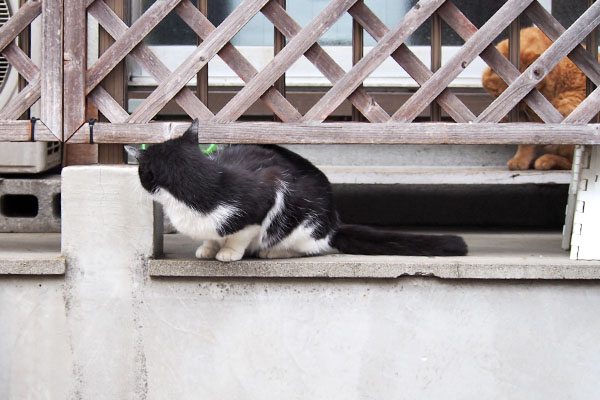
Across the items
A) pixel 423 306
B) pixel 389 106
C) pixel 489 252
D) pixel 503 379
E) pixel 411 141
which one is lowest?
pixel 503 379

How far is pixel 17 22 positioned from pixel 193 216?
118 cm

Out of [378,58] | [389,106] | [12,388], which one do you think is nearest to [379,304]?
[378,58]

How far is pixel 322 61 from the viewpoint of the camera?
2672 mm

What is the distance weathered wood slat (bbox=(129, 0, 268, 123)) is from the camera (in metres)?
2.61

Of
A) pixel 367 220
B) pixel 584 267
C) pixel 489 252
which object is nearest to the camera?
pixel 584 267

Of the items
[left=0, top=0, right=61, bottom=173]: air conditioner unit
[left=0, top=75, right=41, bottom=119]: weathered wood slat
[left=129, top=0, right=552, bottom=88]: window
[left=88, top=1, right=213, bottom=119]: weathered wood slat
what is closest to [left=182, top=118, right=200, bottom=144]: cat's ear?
[left=88, top=1, right=213, bottom=119]: weathered wood slat

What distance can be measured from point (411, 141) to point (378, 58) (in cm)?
37

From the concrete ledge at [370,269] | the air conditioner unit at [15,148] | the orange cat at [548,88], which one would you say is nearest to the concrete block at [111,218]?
the concrete ledge at [370,269]

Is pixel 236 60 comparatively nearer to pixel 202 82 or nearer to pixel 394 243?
pixel 202 82

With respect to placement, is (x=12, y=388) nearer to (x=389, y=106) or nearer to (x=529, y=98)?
(x=529, y=98)

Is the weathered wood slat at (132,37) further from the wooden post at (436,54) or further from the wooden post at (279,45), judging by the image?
the wooden post at (436,54)

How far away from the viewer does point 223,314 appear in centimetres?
263

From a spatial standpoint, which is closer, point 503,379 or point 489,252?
point 503,379

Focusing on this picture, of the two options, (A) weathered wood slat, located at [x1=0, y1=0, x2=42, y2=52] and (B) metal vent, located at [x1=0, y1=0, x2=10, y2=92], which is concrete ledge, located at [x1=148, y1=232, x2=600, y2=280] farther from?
(B) metal vent, located at [x1=0, y1=0, x2=10, y2=92]
